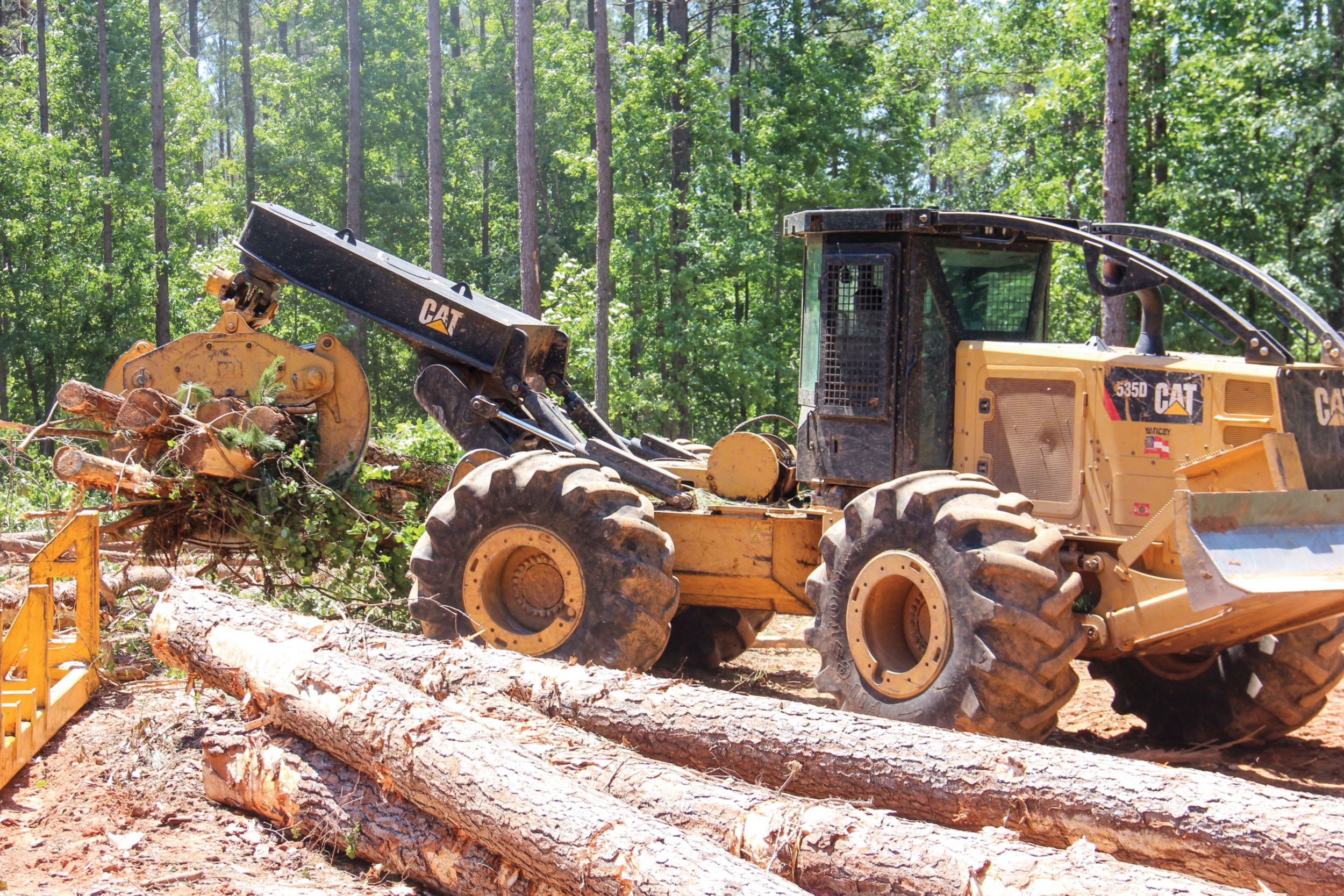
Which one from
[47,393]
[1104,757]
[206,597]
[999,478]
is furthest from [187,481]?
[47,393]

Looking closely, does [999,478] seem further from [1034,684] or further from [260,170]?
[260,170]

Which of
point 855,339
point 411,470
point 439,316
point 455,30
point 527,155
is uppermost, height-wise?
point 455,30

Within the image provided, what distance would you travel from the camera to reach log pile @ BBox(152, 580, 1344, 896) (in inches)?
162

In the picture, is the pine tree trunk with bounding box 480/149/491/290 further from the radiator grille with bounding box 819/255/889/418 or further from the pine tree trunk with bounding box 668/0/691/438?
the radiator grille with bounding box 819/255/889/418

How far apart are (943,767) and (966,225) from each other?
3552 mm

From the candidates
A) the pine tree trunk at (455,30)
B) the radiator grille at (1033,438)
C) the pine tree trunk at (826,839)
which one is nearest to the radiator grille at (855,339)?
the radiator grille at (1033,438)

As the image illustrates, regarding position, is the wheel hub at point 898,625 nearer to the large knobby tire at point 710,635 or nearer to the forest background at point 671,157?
the large knobby tire at point 710,635

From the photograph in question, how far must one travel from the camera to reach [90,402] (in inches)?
320

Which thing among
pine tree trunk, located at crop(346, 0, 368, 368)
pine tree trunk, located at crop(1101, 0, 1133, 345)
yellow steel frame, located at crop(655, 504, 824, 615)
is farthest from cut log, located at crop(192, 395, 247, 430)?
pine tree trunk, located at crop(346, 0, 368, 368)

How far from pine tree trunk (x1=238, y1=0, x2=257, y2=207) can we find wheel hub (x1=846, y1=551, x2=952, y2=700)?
2935cm

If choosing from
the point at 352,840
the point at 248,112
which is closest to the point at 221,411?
the point at 352,840

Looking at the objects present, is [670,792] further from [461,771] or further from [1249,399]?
[1249,399]

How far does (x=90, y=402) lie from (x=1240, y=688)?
779cm

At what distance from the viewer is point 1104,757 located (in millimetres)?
4824
